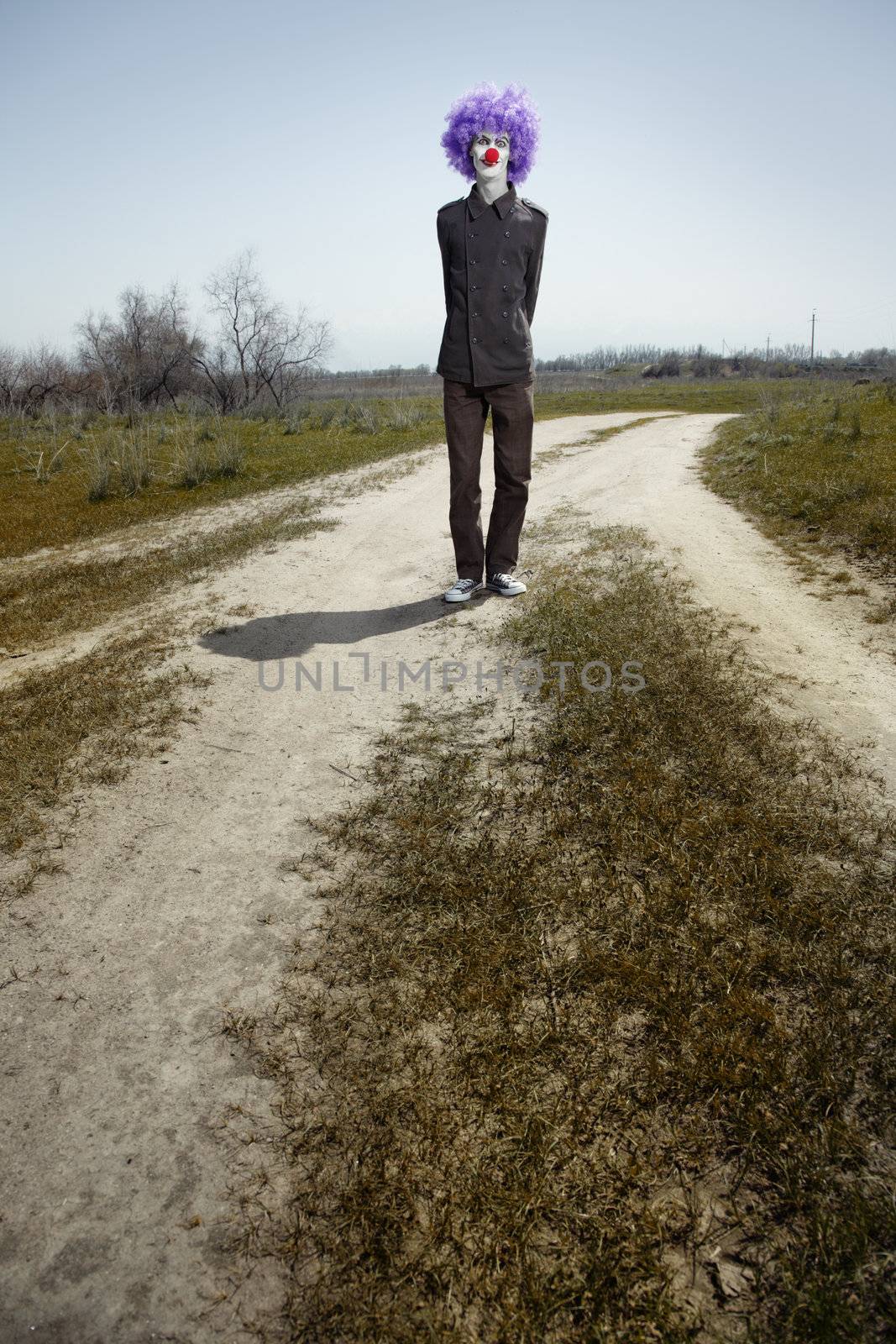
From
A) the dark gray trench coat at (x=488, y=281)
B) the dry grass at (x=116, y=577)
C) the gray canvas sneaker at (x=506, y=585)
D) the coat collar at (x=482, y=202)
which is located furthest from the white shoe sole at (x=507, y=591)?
the dry grass at (x=116, y=577)

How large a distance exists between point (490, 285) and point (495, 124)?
85 cm

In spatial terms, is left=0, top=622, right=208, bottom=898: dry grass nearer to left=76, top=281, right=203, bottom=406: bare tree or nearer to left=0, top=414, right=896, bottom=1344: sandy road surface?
left=0, top=414, right=896, bottom=1344: sandy road surface

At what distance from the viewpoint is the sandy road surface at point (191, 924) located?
149 cm

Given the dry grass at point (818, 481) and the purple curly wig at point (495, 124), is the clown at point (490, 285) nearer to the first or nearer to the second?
the purple curly wig at point (495, 124)

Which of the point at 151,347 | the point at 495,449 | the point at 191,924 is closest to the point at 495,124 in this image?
the point at 495,449

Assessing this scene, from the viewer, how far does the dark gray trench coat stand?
435 centimetres

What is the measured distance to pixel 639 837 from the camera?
2.57 m

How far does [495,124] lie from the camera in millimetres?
4262

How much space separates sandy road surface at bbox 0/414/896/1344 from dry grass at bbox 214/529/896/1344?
0.14 metres

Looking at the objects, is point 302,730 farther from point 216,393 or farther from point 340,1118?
point 216,393

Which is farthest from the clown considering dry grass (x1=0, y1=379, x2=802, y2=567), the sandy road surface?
dry grass (x1=0, y1=379, x2=802, y2=567)

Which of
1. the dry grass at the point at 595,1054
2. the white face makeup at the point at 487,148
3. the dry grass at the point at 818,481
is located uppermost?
the white face makeup at the point at 487,148

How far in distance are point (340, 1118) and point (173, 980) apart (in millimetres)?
693

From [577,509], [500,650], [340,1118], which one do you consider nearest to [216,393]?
[577,509]
